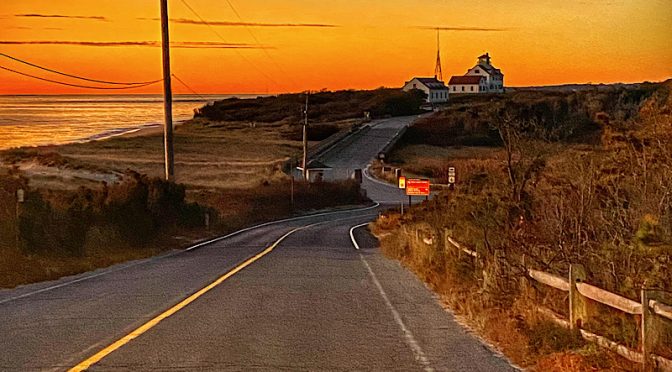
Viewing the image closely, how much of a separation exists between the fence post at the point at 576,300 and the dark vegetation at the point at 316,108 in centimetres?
13142

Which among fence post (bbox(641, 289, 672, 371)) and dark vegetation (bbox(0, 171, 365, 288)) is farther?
dark vegetation (bbox(0, 171, 365, 288))

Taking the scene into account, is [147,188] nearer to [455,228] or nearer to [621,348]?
[455,228]

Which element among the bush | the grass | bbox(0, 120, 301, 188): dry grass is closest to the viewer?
the grass

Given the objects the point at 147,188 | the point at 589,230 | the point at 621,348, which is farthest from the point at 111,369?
the point at 147,188

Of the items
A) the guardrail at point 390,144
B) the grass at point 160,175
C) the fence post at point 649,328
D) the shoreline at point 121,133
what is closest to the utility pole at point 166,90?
the grass at point 160,175

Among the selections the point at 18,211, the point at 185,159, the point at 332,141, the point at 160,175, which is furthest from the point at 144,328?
the point at 332,141

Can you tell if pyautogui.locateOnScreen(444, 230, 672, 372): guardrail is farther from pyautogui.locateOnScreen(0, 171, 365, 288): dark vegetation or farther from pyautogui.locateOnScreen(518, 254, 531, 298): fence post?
pyautogui.locateOnScreen(0, 171, 365, 288): dark vegetation

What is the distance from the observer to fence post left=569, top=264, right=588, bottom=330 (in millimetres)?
10859

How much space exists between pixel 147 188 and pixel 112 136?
79636 mm

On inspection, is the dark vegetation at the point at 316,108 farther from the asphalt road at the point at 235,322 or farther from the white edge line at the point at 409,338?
the white edge line at the point at 409,338

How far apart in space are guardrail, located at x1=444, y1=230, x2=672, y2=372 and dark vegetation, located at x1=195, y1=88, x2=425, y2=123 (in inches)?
5161

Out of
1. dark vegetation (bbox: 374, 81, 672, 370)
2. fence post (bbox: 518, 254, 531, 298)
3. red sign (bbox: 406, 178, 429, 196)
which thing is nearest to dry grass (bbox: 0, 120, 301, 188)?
red sign (bbox: 406, 178, 429, 196)

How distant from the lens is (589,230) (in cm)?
1337

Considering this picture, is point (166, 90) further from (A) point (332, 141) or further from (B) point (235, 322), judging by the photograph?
(A) point (332, 141)
